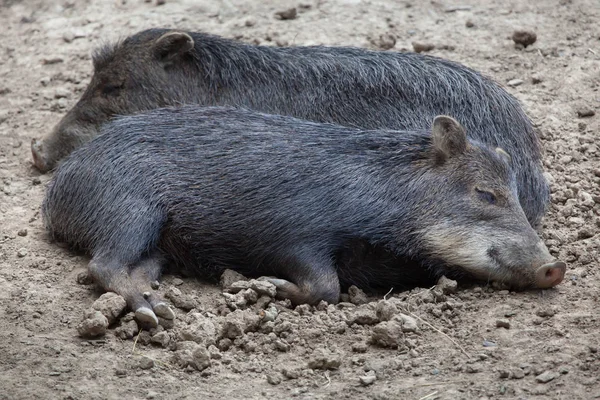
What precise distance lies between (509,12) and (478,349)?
16.1 ft

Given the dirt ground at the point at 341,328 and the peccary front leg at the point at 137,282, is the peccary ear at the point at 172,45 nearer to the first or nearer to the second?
the dirt ground at the point at 341,328

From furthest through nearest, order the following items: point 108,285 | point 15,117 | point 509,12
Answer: point 509,12, point 15,117, point 108,285

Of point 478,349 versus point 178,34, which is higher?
point 178,34

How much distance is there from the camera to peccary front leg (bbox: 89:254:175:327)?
5578 mm

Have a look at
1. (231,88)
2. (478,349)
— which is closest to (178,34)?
(231,88)

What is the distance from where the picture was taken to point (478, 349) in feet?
17.1

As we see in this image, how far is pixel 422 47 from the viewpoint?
8.84 m

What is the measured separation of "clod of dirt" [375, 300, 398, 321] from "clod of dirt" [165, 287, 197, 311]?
3.39 feet

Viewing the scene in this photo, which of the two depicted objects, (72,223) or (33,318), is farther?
(72,223)

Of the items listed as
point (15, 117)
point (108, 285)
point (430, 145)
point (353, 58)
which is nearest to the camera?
point (108, 285)

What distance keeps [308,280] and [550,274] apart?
53.1 inches

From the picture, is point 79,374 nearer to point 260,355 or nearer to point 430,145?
point 260,355

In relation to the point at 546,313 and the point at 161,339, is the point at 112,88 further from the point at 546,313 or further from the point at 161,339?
the point at 546,313

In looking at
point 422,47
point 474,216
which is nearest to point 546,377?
point 474,216
